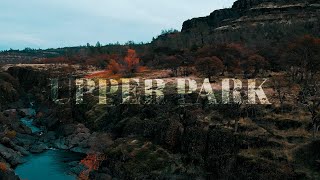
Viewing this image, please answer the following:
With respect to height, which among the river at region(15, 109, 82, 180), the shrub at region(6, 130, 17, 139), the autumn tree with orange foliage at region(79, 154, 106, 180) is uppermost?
the shrub at region(6, 130, 17, 139)

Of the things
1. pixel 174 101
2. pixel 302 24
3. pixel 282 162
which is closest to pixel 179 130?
pixel 174 101

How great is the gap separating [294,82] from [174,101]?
30357mm

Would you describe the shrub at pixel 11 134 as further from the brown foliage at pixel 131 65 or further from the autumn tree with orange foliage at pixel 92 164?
the brown foliage at pixel 131 65

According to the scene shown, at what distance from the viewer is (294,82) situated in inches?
3875

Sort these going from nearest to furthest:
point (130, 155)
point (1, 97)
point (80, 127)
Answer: point (130, 155)
point (80, 127)
point (1, 97)

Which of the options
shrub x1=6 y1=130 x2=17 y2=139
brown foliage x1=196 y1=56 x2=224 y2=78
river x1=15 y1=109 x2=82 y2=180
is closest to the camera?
river x1=15 y1=109 x2=82 y2=180

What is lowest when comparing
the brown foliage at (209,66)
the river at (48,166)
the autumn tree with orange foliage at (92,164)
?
the river at (48,166)

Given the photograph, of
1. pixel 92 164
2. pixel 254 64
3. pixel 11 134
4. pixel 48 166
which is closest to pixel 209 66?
pixel 254 64

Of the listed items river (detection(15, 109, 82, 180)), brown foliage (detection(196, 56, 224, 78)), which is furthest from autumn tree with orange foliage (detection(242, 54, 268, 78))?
river (detection(15, 109, 82, 180))

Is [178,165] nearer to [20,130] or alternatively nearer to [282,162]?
[282,162]

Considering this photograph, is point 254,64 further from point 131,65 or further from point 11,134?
point 11,134

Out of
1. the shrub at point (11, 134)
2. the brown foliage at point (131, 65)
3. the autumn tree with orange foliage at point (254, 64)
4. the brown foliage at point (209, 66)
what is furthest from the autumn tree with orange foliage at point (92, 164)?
the brown foliage at point (131, 65)

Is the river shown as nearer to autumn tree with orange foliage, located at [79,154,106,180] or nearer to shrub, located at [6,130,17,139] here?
autumn tree with orange foliage, located at [79,154,106,180]

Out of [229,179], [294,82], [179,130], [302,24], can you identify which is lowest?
[229,179]
